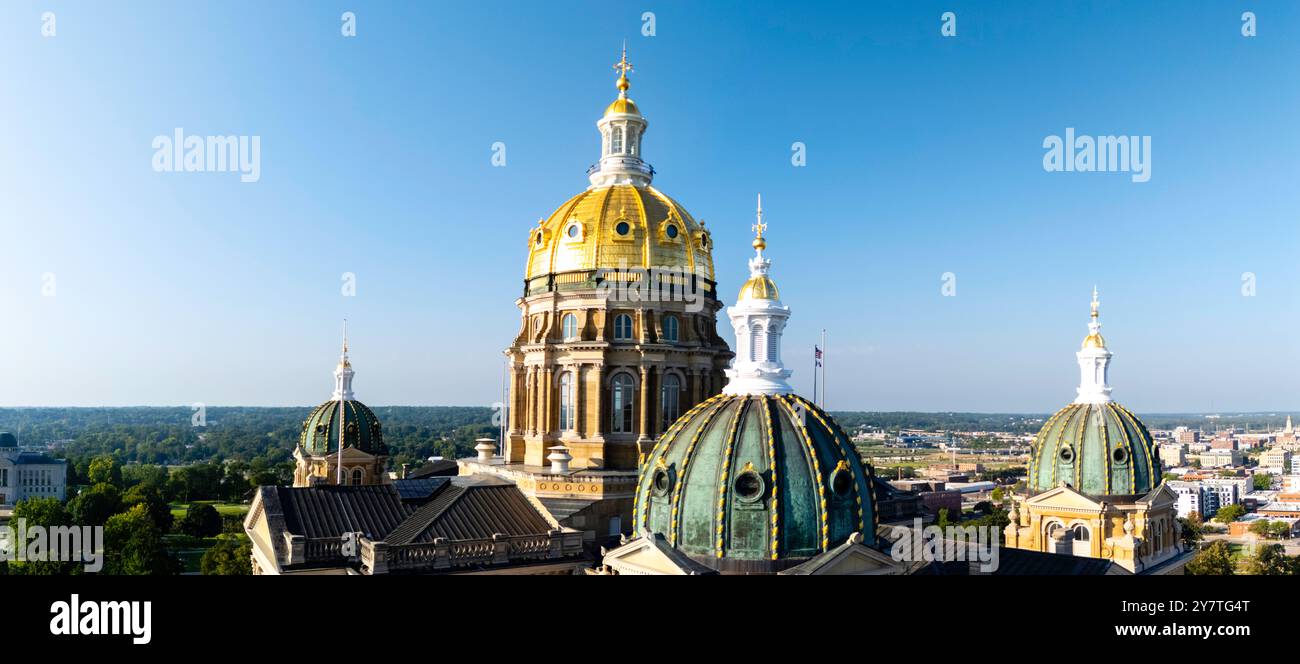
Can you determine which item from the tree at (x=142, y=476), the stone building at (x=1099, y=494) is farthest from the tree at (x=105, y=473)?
the stone building at (x=1099, y=494)

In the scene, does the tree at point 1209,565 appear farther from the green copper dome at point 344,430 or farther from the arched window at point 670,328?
the green copper dome at point 344,430

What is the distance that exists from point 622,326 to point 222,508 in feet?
306

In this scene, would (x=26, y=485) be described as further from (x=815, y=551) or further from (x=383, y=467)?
(x=815, y=551)

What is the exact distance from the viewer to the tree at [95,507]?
81.9 m

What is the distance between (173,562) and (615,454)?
3893cm

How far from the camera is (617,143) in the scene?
5228 cm

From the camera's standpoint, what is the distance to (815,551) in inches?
989

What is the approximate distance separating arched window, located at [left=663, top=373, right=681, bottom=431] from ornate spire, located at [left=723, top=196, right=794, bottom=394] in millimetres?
16907

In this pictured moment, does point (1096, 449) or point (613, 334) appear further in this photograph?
point (613, 334)

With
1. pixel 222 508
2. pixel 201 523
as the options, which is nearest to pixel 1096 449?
pixel 201 523

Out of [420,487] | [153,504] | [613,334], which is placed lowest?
[153,504]

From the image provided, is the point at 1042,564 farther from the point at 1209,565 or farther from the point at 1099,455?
the point at 1209,565

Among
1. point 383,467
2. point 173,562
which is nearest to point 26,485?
point 173,562
